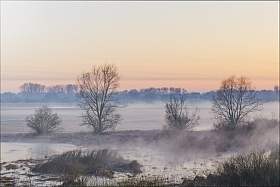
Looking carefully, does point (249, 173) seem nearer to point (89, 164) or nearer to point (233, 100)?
point (89, 164)

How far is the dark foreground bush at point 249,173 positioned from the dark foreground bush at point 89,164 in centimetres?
806

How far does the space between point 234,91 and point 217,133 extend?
27.1 ft

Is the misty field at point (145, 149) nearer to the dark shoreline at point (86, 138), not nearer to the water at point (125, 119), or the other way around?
the dark shoreline at point (86, 138)

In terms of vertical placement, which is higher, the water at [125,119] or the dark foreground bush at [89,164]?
→ the water at [125,119]

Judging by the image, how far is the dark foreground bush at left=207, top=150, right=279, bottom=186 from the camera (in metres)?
16.2

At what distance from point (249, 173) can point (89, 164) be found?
11.9 m

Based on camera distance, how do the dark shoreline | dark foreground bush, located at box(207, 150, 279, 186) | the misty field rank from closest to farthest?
dark foreground bush, located at box(207, 150, 279, 186) < the misty field < the dark shoreline

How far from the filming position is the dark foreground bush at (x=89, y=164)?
24078mm

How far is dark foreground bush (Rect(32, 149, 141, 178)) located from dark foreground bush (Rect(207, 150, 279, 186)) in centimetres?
806

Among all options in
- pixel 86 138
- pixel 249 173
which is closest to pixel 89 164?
pixel 249 173

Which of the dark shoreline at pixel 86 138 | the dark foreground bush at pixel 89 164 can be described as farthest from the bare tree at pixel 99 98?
the dark foreground bush at pixel 89 164

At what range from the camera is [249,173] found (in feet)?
54.1

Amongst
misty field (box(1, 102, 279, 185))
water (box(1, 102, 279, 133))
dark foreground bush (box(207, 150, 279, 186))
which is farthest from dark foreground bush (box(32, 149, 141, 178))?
water (box(1, 102, 279, 133))

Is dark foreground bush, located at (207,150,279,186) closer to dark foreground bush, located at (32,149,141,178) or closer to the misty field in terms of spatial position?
the misty field
